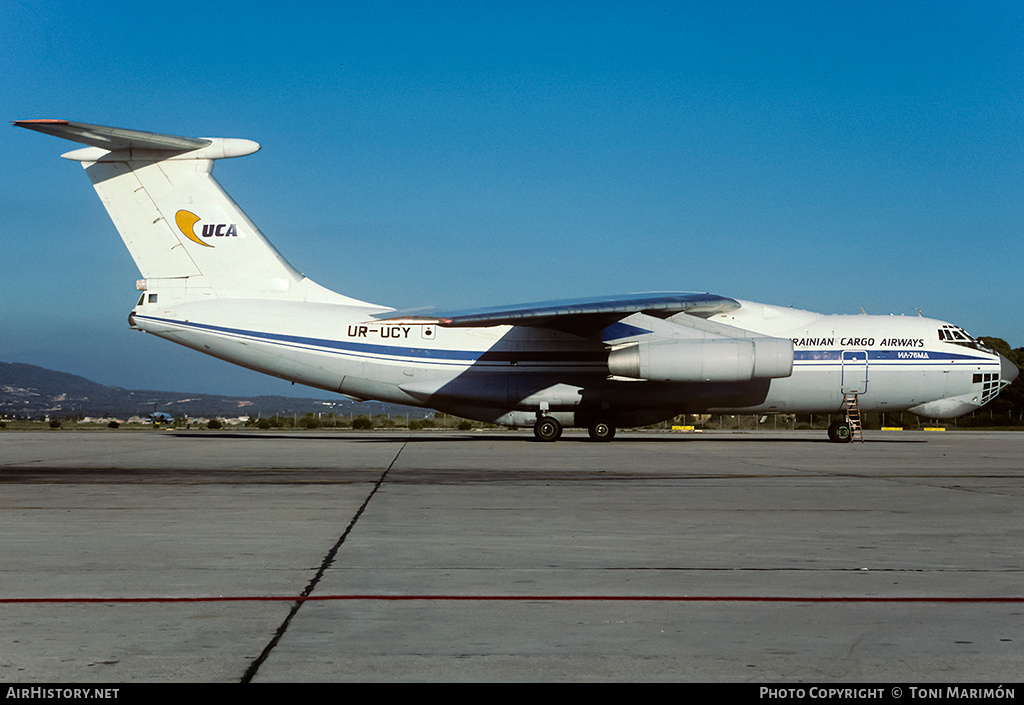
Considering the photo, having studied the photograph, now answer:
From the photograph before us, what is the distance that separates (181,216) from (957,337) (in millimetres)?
20294

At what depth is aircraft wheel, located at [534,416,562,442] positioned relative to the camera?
75.7 feet

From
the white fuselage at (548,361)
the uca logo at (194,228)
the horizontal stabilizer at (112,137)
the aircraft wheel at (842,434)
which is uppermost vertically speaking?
the horizontal stabilizer at (112,137)

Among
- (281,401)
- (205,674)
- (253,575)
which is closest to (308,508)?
(253,575)

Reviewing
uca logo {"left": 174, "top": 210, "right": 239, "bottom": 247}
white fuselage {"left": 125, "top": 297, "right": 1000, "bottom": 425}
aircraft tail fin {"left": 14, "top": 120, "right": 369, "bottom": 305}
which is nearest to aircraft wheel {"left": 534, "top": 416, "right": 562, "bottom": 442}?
white fuselage {"left": 125, "top": 297, "right": 1000, "bottom": 425}

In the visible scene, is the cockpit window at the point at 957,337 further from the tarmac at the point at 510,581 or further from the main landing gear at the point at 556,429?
the tarmac at the point at 510,581

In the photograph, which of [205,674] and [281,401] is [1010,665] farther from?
[281,401]

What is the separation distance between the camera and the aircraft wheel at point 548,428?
23062 mm

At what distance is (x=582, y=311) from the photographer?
66.9ft

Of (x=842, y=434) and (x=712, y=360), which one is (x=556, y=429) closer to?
(x=712, y=360)

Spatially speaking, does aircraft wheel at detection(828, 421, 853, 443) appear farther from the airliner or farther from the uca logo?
the uca logo

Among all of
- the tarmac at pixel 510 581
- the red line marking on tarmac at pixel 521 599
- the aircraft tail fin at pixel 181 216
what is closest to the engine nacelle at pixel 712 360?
the tarmac at pixel 510 581

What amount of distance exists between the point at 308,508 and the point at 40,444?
52.8ft

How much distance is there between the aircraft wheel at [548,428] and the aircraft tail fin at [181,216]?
778cm

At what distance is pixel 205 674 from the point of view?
3.49 meters
